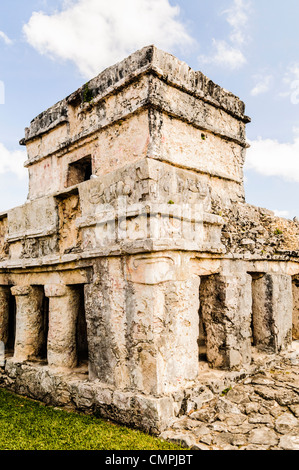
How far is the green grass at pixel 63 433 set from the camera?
314 cm

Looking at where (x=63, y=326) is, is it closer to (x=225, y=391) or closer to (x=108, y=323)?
(x=108, y=323)

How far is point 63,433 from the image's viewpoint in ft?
11.3

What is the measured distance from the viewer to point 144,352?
3596 millimetres

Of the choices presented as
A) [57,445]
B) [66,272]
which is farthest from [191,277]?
[57,445]

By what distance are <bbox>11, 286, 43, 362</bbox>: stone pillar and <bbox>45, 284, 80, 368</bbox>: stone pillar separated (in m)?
0.66

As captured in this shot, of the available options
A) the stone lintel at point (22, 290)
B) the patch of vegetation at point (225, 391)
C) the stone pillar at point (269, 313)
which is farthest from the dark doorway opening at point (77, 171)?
the patch of vegetation at point (225, 391)

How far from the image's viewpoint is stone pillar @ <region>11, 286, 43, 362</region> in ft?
17.4

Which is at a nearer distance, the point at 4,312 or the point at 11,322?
the point at 4,312

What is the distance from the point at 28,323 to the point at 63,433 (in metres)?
2.24
